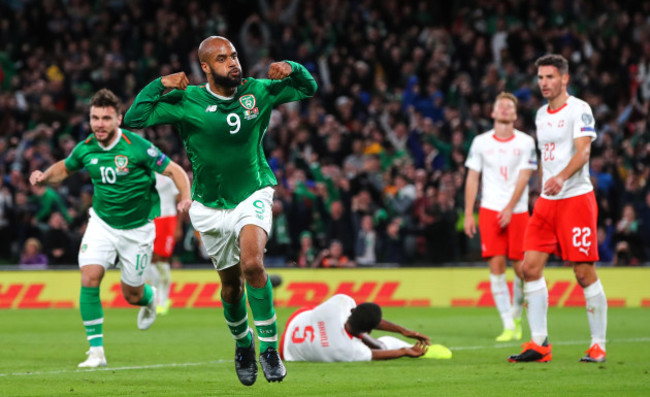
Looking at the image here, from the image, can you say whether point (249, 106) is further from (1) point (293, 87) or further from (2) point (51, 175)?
(2) point (51, 175)

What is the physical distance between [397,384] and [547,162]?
3.01m

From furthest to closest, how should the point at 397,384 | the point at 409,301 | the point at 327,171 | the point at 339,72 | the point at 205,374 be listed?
the point at 339,72, the point at 327,171, the point at 409,301, the point at 205,374, the point at 397,384

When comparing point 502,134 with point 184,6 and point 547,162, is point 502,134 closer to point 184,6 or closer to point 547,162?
point 547,162

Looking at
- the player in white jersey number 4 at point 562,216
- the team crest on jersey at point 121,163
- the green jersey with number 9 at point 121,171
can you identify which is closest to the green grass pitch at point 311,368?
the player in white jersey number 4 at point 562,216

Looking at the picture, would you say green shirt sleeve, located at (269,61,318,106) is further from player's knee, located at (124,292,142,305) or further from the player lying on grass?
player's knee, located at (124,292,142,305)

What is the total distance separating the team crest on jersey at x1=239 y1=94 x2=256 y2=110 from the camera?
8.20 meters

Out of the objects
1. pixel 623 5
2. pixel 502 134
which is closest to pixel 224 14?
pixel 623 5

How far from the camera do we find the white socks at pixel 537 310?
416 inches

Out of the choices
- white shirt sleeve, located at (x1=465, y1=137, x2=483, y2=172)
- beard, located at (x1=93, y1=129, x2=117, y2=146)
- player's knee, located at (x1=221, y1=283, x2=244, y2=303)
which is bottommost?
player's knee, located at (x1=221, y1=283, x2=244, y2=303)

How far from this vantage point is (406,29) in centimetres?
2709

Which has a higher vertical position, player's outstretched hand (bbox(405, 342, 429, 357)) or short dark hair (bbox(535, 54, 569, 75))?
short dark hair (bbox(535, 54, 569, 75))

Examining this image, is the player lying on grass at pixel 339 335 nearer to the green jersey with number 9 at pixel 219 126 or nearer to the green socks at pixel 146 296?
the green socks at pixel 146 296

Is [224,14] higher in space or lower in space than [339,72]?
higher

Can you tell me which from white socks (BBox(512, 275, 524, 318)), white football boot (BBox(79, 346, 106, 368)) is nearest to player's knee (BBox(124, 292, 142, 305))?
white football boot (BBox(79, 346, 106, 368))
